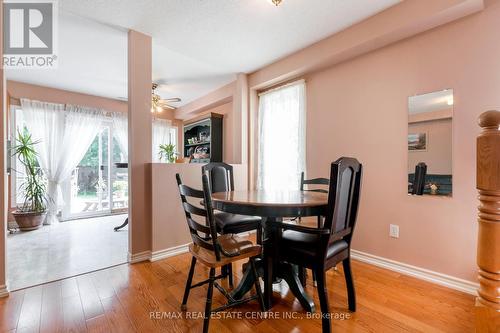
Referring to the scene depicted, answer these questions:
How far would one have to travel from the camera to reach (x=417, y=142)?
215 cm

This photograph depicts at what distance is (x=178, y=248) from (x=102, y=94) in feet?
12.4

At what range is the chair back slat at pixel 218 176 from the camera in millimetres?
2516

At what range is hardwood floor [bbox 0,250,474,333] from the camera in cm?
147

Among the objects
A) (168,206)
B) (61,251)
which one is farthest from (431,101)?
(61,251)

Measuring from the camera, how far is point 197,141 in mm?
5125

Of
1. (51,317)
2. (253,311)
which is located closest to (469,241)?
(253,311)

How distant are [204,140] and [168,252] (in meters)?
2.70

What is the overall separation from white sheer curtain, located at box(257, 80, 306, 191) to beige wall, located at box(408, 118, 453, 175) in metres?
1.29

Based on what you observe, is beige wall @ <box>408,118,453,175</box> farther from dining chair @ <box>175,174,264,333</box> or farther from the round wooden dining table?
dining chair @ <box>175,174,264,333</box>

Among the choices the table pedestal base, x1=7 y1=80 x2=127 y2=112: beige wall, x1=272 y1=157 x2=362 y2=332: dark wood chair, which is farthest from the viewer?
x1=7 y1=80 x2=127 y2=112: beige wall

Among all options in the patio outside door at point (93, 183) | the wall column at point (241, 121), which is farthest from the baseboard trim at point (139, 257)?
the patio outside door at point (93, 183)

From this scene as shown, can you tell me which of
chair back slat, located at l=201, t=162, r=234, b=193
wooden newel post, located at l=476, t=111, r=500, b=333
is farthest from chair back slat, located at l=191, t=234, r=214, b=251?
wooden newel post, located at l=476, t=111, r=500, b=333

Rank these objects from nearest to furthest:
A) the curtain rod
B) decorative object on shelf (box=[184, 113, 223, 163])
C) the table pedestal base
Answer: the table pedestal base
the curtain rod
decorative object on shelf (box=[184, 113, 223, 163])

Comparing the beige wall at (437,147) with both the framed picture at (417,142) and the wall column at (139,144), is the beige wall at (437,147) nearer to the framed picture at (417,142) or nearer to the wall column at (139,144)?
the framed picture at (417,142)
